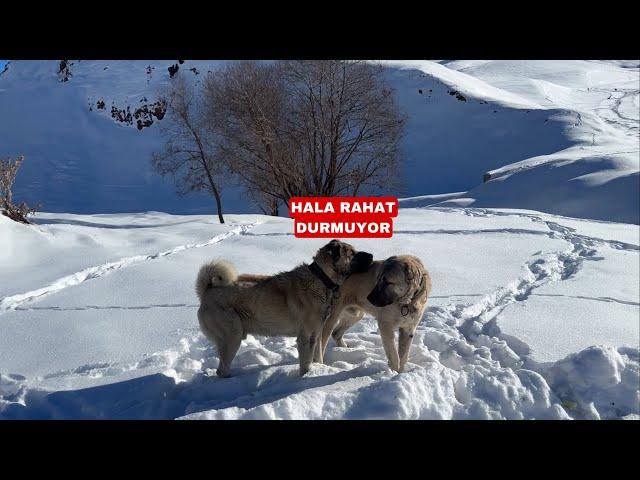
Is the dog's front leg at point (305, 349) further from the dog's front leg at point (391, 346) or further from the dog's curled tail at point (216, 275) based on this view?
the dog's curled tail at point (216, 275)

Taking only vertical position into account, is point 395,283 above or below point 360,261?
below

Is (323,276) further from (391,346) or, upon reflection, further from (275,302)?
(391,346)

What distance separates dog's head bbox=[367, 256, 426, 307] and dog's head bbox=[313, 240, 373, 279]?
32 centimetres

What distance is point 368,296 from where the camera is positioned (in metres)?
4.73

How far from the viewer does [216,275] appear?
194 inches

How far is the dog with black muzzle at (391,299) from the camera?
4.69 meters

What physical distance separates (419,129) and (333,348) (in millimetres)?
33062

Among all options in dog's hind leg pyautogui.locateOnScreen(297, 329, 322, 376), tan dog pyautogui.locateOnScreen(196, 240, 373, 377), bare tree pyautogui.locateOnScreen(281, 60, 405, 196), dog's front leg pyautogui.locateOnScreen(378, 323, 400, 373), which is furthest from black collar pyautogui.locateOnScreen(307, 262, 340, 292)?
bare tree pyautogui.locateOnScreen(281, 60, 405, 196)

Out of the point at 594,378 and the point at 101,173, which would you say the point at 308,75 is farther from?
the point at 101,173

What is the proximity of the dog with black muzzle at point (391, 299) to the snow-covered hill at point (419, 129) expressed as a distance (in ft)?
52.8

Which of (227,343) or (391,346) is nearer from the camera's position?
(227,343)

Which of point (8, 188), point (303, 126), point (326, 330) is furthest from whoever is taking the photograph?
point (303, 126)

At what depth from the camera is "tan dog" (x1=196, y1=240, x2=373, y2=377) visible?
4848 mm
